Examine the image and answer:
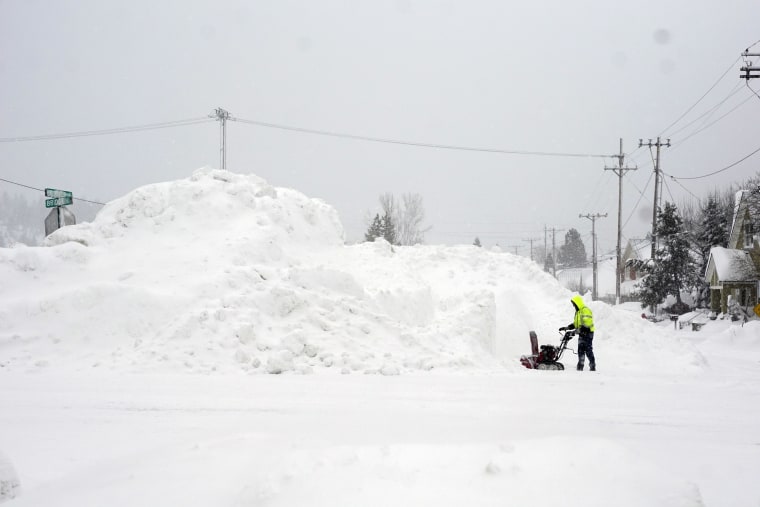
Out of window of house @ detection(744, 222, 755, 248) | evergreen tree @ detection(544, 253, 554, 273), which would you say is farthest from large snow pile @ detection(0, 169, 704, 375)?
evergreen tree @ detection(544, 253, 554, 273)

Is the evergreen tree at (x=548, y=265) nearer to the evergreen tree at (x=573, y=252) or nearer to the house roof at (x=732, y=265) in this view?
the evergreen tree at (x=573, y=252)

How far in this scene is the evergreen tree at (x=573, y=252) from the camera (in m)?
114

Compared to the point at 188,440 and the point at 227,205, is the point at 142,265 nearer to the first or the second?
the point at 227,205

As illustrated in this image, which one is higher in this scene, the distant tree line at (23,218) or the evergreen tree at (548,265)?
the distant tree line at (23,218)

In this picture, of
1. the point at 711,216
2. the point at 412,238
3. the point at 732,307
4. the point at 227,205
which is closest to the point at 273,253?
Result: the point at 227,205

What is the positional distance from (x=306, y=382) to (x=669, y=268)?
42.9m

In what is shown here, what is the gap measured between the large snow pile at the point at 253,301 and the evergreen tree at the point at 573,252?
100992 mm

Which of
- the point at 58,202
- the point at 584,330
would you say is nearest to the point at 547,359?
the point at 584,330

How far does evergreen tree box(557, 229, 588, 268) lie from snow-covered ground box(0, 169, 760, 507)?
99.5 m

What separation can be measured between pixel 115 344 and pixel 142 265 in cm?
300

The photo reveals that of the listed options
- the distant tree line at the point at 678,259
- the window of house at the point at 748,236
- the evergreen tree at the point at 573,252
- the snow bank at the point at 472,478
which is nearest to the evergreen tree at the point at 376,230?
the distant tree line at the point at 678,259

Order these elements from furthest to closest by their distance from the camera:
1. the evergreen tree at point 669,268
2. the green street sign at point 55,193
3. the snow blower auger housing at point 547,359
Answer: the evergreen tree at point 669,268 < the green street sign at point 55,193 < the snow blower auger housing at point 547,359

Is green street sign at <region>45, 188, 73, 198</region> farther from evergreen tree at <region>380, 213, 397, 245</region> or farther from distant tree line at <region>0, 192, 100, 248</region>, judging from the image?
distant tree line at <region>0, 192, 100, 248</region>

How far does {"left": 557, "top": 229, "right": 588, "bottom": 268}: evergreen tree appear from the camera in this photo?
114m
